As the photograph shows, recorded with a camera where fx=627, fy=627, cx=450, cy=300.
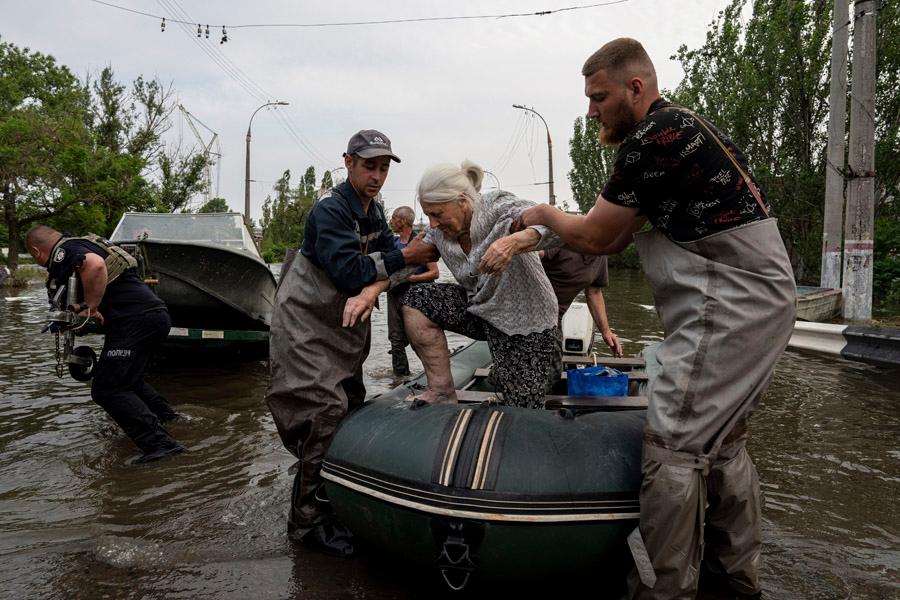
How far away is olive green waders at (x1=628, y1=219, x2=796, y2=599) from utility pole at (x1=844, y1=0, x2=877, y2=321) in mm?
11341

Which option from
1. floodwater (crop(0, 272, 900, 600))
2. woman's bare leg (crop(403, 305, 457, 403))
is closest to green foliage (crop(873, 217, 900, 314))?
floodwater (crop(0, 272, 900, 600))

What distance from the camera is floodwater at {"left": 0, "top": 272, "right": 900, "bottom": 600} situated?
9.37ft

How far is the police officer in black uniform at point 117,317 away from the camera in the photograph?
178 inches

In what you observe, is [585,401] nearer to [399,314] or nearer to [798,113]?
[399,314]

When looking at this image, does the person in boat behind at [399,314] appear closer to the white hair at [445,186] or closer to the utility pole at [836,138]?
the white hair at [445,186]

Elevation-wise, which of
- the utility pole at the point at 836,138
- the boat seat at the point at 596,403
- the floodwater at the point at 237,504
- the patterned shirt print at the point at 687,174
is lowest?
the floodwater at the point at 237,504

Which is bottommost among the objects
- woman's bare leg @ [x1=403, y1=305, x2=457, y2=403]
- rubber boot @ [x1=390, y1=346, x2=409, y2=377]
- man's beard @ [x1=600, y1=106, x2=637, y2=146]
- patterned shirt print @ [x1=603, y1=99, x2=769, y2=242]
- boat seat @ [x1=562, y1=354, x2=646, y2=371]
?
rubber boot @ [x1=390, y1=346, x2=409, y2=377]

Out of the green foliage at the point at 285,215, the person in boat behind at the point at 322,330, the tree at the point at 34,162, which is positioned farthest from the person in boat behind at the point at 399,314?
the green foliage at the point at 285,215

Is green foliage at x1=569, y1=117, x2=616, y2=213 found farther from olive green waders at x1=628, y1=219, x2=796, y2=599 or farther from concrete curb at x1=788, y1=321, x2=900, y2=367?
olive green waders at x1=628, y1=219, x2=796, y2=599

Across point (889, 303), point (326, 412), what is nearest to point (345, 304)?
point (326, 412)

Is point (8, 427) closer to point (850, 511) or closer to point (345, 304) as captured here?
point (345, 304)

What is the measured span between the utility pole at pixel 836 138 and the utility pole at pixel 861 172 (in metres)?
0.68

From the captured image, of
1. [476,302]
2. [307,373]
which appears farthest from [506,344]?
[307,373]

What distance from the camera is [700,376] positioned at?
2.21 metres
